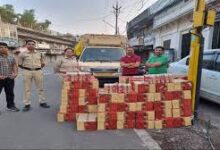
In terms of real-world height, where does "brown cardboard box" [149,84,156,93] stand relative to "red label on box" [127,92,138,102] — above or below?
above

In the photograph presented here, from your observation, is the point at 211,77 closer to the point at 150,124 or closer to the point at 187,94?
the point at 187,94

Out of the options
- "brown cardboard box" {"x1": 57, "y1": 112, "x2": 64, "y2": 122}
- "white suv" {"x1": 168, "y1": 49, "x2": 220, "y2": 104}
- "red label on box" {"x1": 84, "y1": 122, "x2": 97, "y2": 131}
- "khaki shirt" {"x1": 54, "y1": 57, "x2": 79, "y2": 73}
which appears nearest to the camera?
"red label on box" {"x1": 84, "y1": 122, "x2": 97, "y2": 131}

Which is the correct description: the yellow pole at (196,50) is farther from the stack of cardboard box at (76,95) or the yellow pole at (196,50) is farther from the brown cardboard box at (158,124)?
the stack of cardboard box at (76,95)

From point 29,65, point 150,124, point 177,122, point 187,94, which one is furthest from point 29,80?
point 187,94

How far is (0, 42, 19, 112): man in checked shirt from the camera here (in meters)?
7.47

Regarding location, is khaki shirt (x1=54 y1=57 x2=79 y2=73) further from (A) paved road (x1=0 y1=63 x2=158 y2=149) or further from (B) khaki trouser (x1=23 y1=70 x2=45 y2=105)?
(A) paved road (x1=0 y1=63 x2=158 y2=149)

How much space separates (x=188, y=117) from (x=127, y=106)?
1397 mm

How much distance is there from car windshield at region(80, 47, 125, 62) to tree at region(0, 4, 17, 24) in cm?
5974

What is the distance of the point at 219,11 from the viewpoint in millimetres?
15141

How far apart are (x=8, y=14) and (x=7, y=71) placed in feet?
227

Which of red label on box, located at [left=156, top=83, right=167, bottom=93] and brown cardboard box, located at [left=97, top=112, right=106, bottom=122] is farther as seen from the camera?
red label on box, located at [left=156, top=83, right=167, bottom=93]

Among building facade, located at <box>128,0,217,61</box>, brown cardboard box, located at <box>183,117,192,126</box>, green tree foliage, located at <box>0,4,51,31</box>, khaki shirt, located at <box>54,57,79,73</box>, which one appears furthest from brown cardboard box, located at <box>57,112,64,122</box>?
green tree foliage, located at <box>0,4,51,31</box>

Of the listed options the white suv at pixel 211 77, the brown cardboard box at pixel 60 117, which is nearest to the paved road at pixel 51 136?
the brown cardboard box at pixel 60 117

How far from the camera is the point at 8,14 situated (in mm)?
71062
